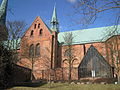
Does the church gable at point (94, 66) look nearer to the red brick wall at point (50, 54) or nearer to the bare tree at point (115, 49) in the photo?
the bare tree at point (115, 49)

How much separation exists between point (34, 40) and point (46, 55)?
4527mm

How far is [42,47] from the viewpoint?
89.3ft

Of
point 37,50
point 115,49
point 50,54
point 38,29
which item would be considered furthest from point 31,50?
point 115,49

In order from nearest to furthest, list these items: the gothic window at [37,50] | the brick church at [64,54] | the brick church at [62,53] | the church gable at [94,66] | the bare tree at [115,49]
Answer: the bare tree at [115,49] → the church gable at [94,66] → the brick church at [64,54] → the brick church at [62,53] → the gothic window at [37,50]

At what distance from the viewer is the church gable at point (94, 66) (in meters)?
21.2

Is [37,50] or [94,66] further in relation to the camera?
[37,50]

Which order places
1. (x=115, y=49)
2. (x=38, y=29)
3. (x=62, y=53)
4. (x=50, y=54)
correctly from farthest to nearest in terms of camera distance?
(x=38, y=29), (x=62, y=53), (x=50, y=54), (x=115, y=49)

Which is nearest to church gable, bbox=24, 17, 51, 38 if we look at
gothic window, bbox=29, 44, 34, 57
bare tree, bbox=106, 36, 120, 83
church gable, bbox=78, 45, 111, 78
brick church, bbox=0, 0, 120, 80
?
brick church, bbox=0, 0, 120, 80

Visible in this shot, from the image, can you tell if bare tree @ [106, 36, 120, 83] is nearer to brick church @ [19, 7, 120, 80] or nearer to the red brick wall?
brick church @ [19, 7, 120, 80]

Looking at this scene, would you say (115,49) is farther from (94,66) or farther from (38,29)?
(38,29)

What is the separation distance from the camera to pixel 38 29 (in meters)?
28.7

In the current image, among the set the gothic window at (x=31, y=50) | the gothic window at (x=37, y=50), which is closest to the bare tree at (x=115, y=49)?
the gothic window at (x=37, y=50)

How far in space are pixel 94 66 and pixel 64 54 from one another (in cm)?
765

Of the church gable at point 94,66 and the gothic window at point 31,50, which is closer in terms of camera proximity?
the church gable at point 94,66
